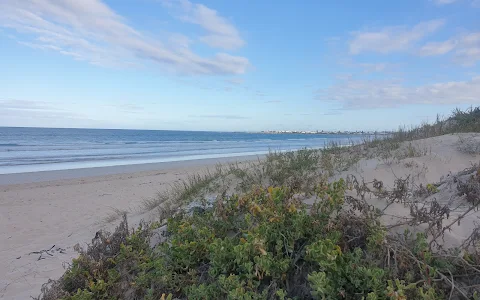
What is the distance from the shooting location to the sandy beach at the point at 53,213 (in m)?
4.66

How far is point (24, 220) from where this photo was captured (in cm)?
742

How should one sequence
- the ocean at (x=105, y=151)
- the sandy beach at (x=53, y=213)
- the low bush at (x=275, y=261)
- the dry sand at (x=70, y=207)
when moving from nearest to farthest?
1. the low bush at (x=275, y=261)
2. the dry sand at (x=70, y=207)
3. the sandy beach at (x=53, y=213)
4. the ocean at (x=105, y=151)

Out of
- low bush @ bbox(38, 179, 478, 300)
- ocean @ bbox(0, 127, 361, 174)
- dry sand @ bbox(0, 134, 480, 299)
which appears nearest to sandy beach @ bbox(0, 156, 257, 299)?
dry sand @ bbox(0, 134, 480, 299)

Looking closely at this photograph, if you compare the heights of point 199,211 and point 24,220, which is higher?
point 199,211

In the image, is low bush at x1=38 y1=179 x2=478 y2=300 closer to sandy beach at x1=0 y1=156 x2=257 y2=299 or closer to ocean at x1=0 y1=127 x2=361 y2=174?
sandy beach at x1=0 y1=156 x2=257 y2=299

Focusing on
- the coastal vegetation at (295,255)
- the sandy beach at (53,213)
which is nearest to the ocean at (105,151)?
the sandy beach at (53,213)

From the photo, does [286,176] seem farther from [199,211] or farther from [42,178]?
[42,178]

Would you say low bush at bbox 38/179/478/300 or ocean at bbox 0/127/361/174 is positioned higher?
low bush at bbox 38/179/478/300

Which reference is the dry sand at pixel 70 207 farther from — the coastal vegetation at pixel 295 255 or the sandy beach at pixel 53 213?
the coastal vegetation at pixel 295 255

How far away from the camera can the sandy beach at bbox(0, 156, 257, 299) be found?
4.66 meters

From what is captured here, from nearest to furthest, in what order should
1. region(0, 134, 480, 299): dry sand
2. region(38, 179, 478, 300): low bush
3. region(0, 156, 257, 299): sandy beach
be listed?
region(38, 179, 478, 300): low bush
region(0, 134, 480, 299): dry sand
region(0, 156, 257, 299): sandy beach

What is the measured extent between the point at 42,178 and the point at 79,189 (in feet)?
Result: 12.1

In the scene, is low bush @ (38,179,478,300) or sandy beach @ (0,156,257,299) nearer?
low bush @ (38,179,478,300)

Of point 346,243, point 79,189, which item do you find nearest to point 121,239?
point 346,243
